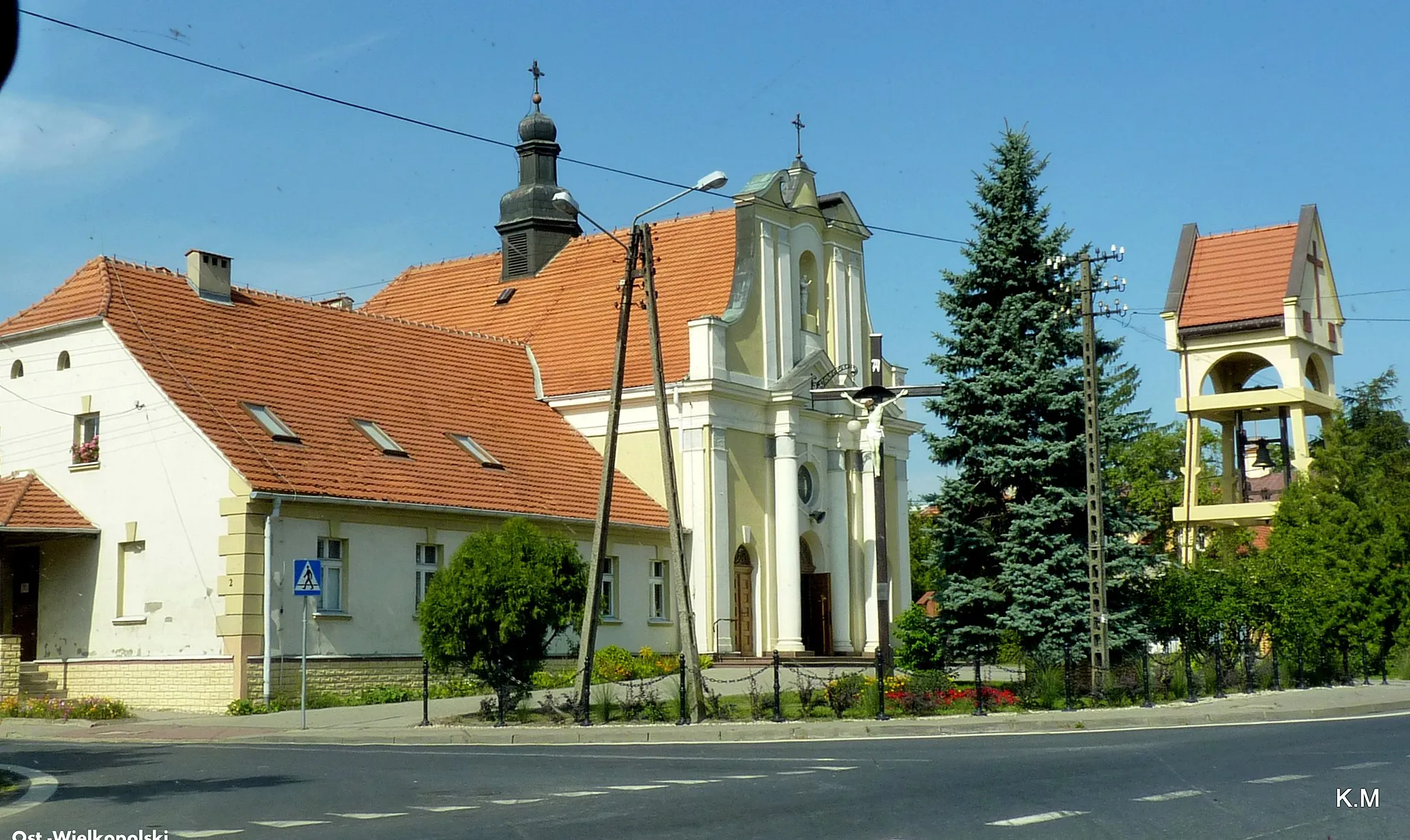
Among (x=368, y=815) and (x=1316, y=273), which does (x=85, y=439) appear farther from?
(x=1316, y=273)

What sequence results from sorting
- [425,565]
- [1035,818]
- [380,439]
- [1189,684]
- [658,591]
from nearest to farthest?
[1035,818], [1189,684], [425,565], [380,439], [658,591]

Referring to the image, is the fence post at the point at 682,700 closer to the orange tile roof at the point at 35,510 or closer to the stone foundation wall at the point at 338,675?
the stone foundation wall at the point at 338,675

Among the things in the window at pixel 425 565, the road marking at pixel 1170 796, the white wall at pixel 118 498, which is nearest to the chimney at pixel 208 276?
the white wall at pixel 118 498

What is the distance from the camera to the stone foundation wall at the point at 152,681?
27.6 metres

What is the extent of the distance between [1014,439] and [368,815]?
21.6m

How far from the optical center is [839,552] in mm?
41219

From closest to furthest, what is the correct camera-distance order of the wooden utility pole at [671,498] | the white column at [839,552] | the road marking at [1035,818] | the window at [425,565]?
the road marking at [1035,818] → the wooden utility pole at [671,498] → the window at [425,565] → the white column at [839,552]

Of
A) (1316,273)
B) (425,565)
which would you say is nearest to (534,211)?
(425,565)

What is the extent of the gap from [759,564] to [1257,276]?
20.7m

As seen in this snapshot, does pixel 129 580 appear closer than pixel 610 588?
Yes

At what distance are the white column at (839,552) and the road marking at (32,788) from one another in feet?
84.3

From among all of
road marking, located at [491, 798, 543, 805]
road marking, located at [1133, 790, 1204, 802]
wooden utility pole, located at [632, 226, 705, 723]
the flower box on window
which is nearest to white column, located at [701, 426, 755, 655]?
wooden utility pole, located at [632, 226, 705, 723]

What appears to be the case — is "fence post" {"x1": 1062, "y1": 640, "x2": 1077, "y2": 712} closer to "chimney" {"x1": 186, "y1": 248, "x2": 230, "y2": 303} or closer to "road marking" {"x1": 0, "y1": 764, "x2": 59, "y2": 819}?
"road marking" {"x1": 0, "y1": 764, "x2": 59, "y2": 819}

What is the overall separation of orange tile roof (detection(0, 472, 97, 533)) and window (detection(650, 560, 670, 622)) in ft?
42.5
